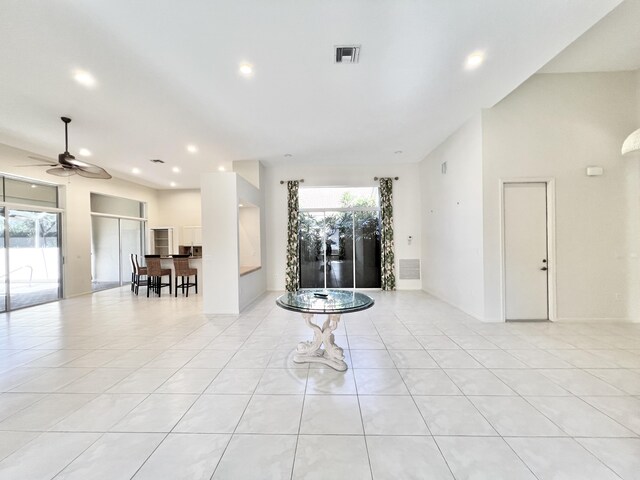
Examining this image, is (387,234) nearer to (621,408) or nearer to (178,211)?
(621,408)

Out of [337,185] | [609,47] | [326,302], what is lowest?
[326,302]

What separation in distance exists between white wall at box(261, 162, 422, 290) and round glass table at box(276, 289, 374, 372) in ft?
13.6

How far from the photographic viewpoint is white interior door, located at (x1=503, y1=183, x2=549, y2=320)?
4.33m

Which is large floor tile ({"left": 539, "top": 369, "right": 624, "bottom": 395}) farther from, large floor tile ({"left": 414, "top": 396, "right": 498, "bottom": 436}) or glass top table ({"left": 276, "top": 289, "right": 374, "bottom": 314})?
glass top table ({"left": 276, "top": 289, "right": 374, "bottom": 314})

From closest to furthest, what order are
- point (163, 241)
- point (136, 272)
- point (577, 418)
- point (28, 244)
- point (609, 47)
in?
point (577, 418)
point (609, 47)
point (28, 244)
point (136, 272)
point (163, 241)

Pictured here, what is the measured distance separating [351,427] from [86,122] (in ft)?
19.3

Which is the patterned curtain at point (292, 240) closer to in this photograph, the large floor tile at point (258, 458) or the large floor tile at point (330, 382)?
the large floor tile at point (330, 382)

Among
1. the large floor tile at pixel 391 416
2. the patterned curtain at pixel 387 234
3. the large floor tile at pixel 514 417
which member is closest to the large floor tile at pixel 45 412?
the large floor tile at pixel 391 416

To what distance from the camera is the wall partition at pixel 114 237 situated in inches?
319

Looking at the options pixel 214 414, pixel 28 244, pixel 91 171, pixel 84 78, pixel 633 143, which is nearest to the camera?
pixel 214 414

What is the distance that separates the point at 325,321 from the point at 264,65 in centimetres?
304

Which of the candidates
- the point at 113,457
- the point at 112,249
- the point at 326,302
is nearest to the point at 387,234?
the point at 326,302

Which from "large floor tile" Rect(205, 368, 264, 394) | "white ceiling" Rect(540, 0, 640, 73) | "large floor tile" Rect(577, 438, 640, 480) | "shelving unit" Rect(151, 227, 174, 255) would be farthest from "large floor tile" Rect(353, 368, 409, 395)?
"shelving unit" Rect(151, 227, 174, 255)

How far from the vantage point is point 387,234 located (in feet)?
23.7
